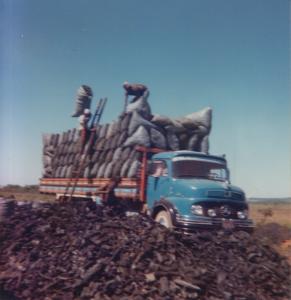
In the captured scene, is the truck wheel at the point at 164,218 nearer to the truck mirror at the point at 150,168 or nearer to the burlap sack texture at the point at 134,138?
the truck mirror at the point at 150,168

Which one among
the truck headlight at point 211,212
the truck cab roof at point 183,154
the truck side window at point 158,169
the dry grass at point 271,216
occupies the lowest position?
the dry grass at point 271,216

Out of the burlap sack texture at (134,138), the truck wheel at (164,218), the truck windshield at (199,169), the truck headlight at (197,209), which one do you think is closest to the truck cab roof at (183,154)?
the truck windshield at (199,169)

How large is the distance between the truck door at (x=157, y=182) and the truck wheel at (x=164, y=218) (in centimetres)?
44

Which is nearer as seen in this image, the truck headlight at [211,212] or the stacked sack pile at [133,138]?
the truck headlight at [211,212]

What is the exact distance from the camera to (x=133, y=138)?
9055 mm

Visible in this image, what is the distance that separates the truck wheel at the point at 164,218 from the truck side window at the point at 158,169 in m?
0.94

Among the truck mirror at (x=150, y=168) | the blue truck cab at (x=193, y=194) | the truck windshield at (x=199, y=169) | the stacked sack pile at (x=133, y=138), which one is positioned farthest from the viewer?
the stacked sack pile at (x=133, y=138)

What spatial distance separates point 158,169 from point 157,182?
0.32 meters

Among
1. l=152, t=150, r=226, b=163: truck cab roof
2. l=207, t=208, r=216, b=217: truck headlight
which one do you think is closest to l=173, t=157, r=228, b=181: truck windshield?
l=152, t=150, r=226, b=163: truck cab roof

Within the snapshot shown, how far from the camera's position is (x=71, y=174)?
11.1m

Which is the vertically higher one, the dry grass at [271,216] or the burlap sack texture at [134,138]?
the burlap sack texture at [134,138]

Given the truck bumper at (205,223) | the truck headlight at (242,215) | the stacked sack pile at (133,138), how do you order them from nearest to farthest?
1. the truck bumper at (205,223)
2. the truck headlight at (242,215)
3. the stacked sack pile at (133,138)

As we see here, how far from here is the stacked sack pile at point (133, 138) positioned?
9086 millimetres

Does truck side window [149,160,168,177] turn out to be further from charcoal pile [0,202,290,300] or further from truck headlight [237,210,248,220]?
truck headlight [237,210,248,220]
